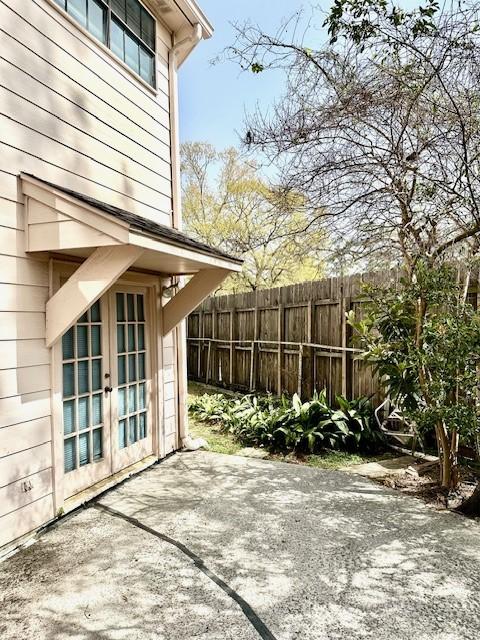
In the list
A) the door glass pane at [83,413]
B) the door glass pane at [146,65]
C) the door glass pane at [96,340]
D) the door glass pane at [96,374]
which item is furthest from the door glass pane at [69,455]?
the door glass pane at [146,65]

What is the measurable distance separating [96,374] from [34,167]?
73.6 inches

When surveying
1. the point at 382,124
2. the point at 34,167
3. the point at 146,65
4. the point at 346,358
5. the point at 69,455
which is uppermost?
the point at 146,65

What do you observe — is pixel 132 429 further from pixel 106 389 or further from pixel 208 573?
pixel 208 573

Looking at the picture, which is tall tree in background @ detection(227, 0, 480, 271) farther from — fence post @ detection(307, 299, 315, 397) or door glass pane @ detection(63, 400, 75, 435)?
door glass pane @ detection(63, 400, 75, 435)

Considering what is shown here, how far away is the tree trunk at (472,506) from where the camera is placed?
354cm

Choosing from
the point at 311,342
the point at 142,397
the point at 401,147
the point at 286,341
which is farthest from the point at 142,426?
the point at 401,147

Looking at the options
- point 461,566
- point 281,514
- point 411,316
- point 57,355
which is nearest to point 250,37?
point 411,316

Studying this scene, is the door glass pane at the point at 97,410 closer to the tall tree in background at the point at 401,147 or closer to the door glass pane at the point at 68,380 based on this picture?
the door glass pane at the point at 68,380

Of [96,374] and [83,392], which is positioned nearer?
[83,392]

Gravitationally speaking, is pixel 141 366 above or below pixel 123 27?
below

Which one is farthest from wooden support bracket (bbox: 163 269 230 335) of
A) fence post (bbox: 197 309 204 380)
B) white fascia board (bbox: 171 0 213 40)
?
fence post (bbox: 197 309 204 380)

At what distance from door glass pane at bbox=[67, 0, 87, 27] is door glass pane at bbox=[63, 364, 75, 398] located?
3.05m

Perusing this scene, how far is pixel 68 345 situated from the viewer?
380cm

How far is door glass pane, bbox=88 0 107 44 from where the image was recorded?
4.05 m
